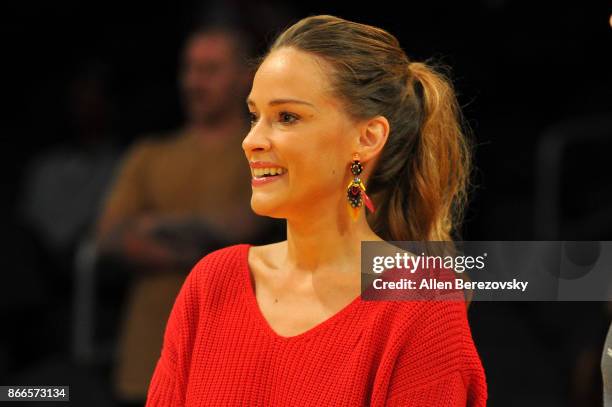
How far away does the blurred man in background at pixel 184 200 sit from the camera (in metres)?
3.09

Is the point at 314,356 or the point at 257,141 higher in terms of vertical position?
the point at 257,141

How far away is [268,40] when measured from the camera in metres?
3.53

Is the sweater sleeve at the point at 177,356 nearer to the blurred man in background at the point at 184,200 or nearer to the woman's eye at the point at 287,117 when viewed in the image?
the woman's eye at the point at 287,117

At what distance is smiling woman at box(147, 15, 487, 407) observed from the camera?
6.15ft

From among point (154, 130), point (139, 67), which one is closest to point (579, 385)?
point (154, 130)

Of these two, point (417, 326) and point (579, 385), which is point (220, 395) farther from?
point (579, 385)

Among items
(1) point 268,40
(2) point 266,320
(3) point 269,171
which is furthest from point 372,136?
(1) point 268,40

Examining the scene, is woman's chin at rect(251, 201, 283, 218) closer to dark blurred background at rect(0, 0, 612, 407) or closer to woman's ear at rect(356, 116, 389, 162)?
woman's ear at rect(356, 116, 389, 162)

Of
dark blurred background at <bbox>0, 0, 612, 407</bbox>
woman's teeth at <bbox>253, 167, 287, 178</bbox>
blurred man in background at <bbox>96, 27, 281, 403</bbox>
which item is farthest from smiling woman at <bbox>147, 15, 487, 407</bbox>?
dark blurred background at <bbox>0, 0, 612, 407</bbox>

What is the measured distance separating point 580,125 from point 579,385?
1.00 m

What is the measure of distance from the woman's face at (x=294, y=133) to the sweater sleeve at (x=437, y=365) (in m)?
0.29

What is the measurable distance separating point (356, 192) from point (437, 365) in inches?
13.0

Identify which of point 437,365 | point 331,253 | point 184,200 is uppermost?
point 184,200

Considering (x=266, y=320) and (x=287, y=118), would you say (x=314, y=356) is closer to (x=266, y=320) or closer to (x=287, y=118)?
(x=266, y=320)
